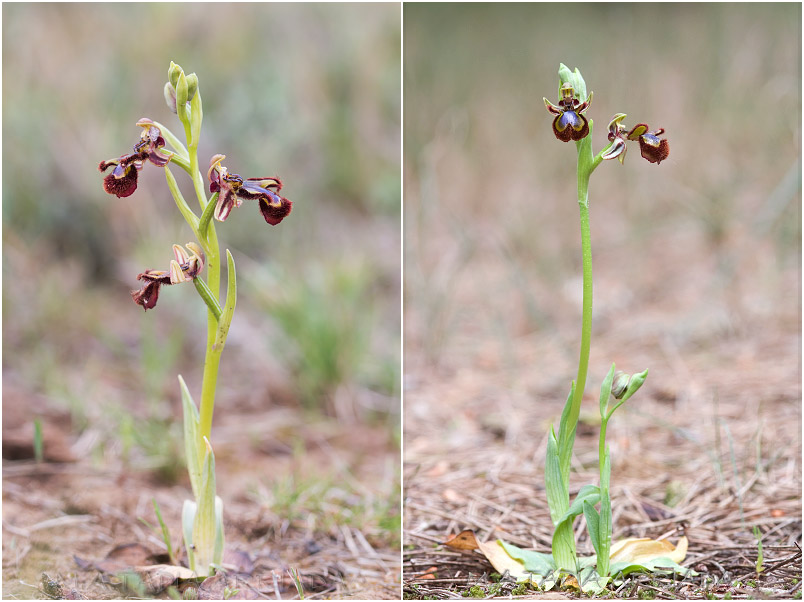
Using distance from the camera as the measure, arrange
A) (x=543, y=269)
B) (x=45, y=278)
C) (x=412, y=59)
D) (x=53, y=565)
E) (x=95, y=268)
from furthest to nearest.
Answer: (x=412, y=59) → (x=543, y=269) → (x=95, y=268) → (x=45, y=278) → (x=53, y=565)

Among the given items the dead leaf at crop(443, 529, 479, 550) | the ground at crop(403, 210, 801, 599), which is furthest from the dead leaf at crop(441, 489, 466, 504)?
the dead leaf at crop(443, 529, 479, 550)

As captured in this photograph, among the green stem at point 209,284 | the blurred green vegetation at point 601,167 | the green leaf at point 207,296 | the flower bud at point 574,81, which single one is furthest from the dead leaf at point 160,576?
the blurred green vegetation at point 601,167

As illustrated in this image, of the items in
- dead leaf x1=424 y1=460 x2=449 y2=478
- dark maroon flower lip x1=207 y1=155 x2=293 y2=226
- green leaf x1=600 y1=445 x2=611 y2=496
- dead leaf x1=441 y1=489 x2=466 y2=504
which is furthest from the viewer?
dead leaf x1=424 y1=460 x2=449 y2=478

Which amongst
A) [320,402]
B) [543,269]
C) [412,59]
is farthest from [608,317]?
[412,59]

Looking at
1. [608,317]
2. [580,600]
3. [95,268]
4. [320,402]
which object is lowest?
[580,600]

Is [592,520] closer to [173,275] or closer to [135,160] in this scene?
[173,275]

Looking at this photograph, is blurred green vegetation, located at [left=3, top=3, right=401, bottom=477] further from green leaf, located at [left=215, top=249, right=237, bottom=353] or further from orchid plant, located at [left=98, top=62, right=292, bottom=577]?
green leaf, located at [left=215, top=249, right=237, bottom=353]

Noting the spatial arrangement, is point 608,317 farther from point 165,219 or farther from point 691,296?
point 165,219
